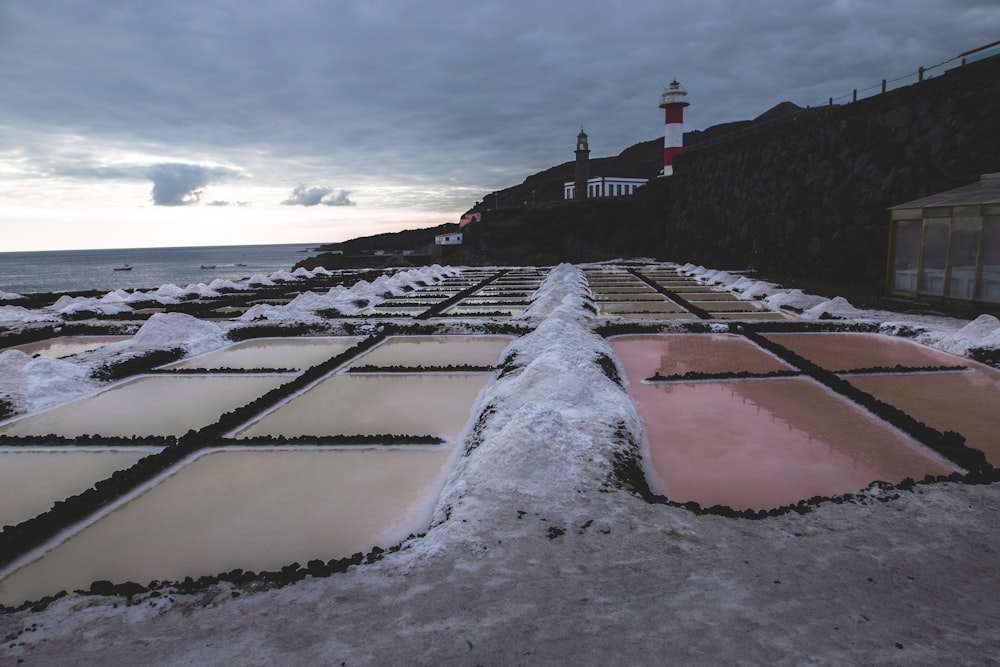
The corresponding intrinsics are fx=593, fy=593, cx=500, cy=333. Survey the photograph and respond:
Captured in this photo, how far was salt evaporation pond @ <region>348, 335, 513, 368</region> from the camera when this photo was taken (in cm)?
820

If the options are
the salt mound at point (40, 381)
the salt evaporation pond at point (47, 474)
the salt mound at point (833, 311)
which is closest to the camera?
the salt evaporation pond at point (47, 474)

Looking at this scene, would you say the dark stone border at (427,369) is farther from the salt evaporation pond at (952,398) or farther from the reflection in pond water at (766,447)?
the salt evaporation pond at (952,398)

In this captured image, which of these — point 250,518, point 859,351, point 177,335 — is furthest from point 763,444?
point 177,335

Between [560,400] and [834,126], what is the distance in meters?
14.3

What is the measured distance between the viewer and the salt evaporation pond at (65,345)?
9.64m

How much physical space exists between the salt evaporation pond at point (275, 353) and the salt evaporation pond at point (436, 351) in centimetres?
70

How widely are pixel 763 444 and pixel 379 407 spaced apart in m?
3.64

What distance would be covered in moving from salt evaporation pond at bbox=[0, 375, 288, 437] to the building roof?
11.3 metres

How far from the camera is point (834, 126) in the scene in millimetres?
15422

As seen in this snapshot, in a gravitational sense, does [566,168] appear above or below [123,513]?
above

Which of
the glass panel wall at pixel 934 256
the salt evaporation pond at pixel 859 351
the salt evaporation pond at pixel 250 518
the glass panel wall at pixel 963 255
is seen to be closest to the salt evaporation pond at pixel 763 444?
the salt evaporation pond at pixel 859 351

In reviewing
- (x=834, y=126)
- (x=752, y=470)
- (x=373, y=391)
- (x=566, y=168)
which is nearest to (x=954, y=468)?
(x=752, y=470)

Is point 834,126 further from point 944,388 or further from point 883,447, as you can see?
point 883,447

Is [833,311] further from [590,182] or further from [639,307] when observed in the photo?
[590,182]
